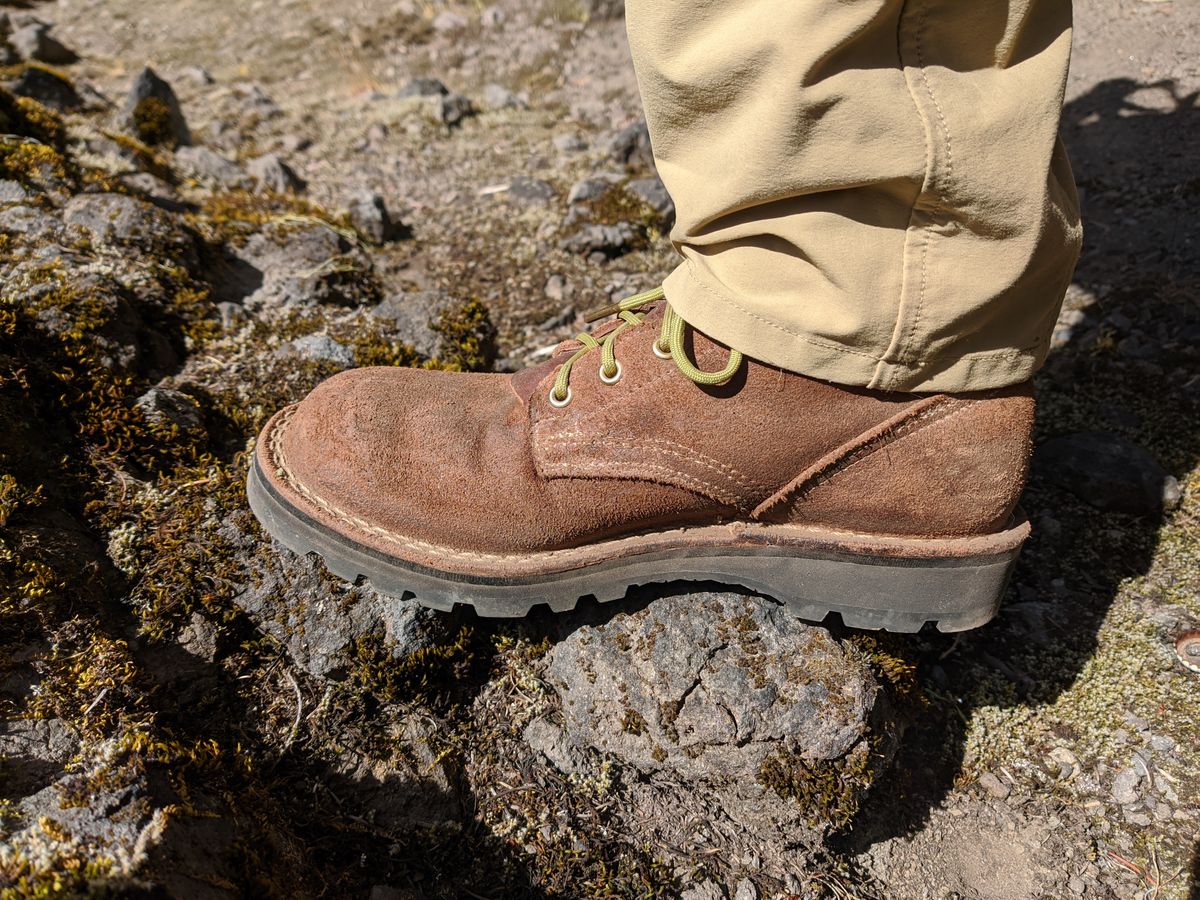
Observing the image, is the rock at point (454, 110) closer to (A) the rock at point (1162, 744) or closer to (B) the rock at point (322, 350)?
(B) the rock at point (322, 350)

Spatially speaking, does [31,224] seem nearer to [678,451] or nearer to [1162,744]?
[678,451]

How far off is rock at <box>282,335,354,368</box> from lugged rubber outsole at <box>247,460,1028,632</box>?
831 millimetres

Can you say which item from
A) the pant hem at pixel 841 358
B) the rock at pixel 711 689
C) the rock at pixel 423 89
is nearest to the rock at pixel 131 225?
the rock at pixel 711 689

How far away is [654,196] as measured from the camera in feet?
13.4

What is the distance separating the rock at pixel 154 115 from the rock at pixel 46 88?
19.1 inches

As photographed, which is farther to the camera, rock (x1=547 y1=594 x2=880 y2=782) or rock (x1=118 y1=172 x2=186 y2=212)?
rock (x1=118 y1=172 x2=186 y2=212)

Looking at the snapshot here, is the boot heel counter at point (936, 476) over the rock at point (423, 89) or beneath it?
over

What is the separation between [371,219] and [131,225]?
1194mm

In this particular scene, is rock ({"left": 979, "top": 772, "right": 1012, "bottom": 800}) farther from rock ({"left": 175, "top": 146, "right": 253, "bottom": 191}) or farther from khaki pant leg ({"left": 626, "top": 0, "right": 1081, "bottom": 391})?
rock ({"left": 175, "top": 146, "right": 253, "bottom": 191})

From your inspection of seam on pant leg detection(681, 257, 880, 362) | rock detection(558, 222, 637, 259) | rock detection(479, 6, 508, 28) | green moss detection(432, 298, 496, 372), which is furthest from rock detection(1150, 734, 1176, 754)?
rock detection(479, 6, 508, 28)

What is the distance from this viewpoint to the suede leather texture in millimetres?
1831

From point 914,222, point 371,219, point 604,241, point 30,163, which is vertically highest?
point 914,222

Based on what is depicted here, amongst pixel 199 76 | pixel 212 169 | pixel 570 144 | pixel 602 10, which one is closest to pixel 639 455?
pixel 570 144

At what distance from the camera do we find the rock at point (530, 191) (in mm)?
4355
